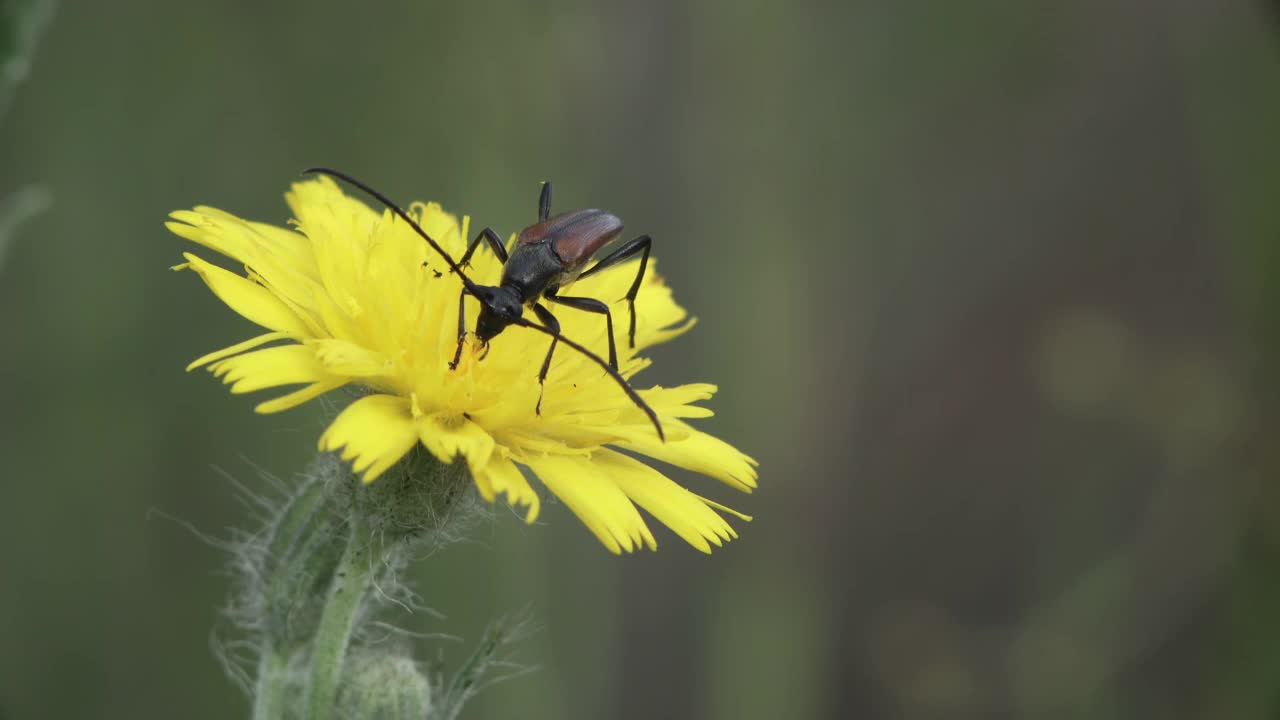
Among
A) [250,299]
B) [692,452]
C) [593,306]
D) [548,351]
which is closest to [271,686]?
[250,299]

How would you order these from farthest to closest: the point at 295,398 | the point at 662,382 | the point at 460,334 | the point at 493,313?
the point at 662,382
the point at 493,313
the point at 460,334
the point at 295,398

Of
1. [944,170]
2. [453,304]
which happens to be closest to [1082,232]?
[944,170]

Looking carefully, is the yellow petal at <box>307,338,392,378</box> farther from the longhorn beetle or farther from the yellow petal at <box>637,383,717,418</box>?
the yellow petal at <box>637,383,717,418</box>

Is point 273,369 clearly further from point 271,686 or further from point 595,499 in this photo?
point 271,686

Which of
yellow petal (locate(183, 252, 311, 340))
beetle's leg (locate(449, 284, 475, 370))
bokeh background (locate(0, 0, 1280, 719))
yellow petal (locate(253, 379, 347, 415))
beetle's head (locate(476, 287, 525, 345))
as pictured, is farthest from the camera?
bokeh background (locate(0, 0, 1280, 719))

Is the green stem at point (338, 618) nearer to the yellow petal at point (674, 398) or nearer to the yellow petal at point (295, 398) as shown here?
the yellow petal at point (295, 398)

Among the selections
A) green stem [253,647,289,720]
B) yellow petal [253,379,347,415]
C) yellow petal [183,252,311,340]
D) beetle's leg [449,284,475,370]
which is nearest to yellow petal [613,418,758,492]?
beetle's leg [449,284,475,370]
